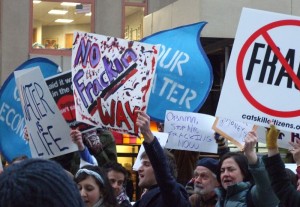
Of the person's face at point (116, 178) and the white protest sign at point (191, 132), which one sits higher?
the white protest sign at point (191, 132)

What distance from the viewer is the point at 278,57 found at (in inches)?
A: 190

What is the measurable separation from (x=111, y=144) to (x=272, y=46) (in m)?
2.30

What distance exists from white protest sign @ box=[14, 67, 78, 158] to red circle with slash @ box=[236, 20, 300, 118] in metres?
1.82

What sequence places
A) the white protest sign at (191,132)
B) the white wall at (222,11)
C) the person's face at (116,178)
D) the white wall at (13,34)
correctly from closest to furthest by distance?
the person's face at (116,178) < the white protest sign at (191,132) < the white wall at (222,11) < the white wall at (13,34)

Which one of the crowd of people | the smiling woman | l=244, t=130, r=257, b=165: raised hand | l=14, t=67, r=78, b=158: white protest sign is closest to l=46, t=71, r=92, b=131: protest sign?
l=14, t=67, r=78, b=158: white protest sign

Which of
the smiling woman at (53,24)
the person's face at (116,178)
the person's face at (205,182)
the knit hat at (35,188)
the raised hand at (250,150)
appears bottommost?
the person's face at (116,178)

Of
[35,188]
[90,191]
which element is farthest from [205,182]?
[35,188]

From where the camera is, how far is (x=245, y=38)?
16.0 ft

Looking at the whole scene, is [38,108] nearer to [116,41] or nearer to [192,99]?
[116,41]

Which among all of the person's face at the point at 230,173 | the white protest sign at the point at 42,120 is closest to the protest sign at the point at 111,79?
the white protest sign at the point at 42,120

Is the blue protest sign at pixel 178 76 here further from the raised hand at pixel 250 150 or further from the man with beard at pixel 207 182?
the raised hand at pixel 250 150

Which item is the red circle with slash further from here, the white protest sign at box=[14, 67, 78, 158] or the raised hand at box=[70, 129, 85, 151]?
the white protest sign at box=[14, 67, 78, 158]

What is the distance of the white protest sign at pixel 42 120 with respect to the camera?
617 centimetres

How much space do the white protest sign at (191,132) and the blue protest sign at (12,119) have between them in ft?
4.48
